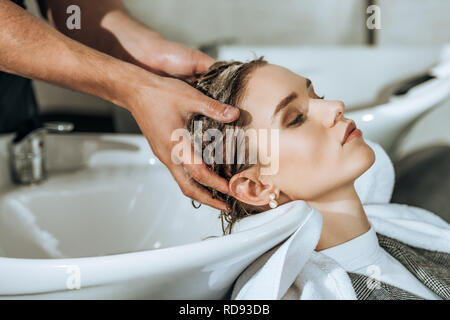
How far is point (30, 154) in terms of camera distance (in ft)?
2.23

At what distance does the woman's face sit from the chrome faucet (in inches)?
14.6

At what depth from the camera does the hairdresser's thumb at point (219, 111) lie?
478 millimetres

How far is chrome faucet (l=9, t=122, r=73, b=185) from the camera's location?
674 millimetres

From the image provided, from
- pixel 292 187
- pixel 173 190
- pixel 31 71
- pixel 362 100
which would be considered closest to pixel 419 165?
pixel 362 100

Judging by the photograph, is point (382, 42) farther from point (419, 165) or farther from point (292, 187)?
point (292, 187)

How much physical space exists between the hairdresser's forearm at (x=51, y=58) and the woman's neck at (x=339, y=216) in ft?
0.90

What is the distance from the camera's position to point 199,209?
657 mm

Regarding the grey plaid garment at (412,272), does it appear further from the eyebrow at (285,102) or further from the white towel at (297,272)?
the eyebrow at (285,102)

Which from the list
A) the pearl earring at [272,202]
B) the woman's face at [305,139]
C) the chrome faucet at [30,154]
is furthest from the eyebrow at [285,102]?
the chrome faucet at [30,154]

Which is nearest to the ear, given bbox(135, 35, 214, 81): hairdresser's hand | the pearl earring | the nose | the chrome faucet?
the pearl earring

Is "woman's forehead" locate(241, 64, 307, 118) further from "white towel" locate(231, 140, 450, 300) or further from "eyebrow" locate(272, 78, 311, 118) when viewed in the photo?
"white towel" locate(231, 140, 450, 300)

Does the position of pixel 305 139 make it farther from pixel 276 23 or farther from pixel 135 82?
pixel 276 23
